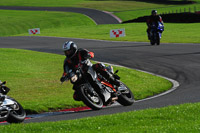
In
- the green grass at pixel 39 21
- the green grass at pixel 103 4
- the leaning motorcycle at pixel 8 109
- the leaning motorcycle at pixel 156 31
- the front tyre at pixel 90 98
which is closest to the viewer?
the leaning motorcycle at pixel 8 109

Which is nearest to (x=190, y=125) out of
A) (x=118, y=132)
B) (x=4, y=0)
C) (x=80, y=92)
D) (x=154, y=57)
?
(x=118, y=132)

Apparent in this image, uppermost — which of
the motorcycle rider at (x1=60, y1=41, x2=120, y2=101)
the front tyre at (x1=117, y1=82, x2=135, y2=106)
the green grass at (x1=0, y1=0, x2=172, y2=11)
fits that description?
the green grass at (x1=0, y1=0, x2=172, y2=11)

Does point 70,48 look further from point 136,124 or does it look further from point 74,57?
point 136,124

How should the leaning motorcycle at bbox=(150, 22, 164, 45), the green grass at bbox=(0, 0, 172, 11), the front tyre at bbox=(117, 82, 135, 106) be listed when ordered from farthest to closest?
the green grass at bbox=(0, 0, 172, 11)
the leaning motorcycle at bbox=(150, 22, 164, 45)
the front tyre at bbox=(117, 82, 135, 106)

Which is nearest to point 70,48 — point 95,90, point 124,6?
point 95,90

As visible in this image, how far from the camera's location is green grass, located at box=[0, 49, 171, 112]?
45.0 ft

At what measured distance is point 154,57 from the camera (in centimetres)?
2402

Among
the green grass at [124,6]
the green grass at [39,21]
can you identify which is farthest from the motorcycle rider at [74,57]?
the green grass at [124,6]

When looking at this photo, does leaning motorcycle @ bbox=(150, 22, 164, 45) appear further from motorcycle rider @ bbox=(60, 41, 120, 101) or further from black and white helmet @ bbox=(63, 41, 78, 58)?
black and white helmet @ bbox=(63, 41, 78, 58)

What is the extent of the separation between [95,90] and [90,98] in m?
0.55

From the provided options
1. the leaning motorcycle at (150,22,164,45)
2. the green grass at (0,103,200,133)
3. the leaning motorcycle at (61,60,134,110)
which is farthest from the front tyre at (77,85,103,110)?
the leaning motorcycle at (150,22,164,45)

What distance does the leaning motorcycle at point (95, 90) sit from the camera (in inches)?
454

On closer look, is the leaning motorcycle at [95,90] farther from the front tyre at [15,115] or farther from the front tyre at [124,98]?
the front tyre at [15,115]

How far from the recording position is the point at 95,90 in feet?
39.9
